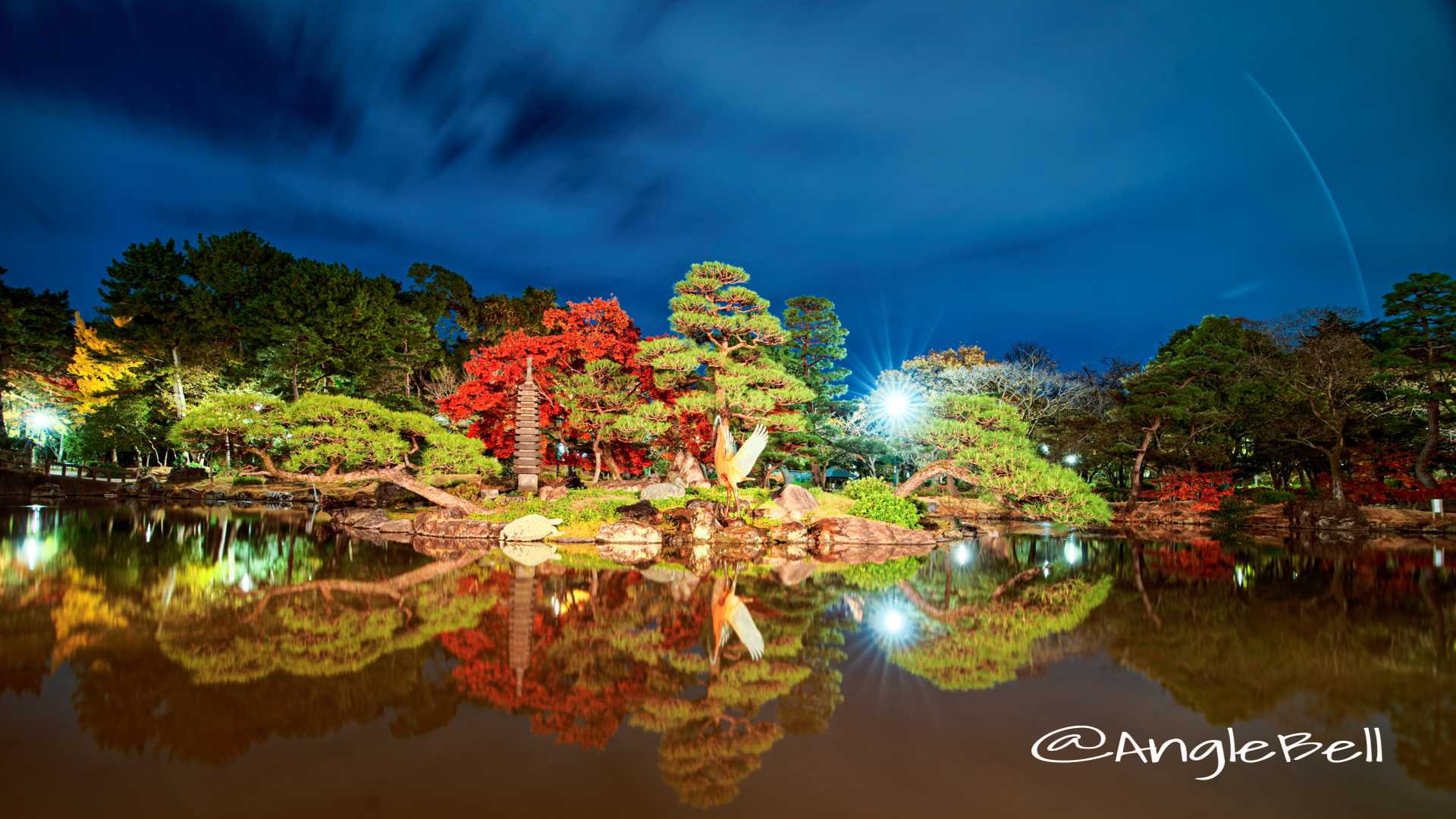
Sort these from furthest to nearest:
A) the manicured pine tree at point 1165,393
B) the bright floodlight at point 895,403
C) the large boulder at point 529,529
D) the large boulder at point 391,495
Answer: the bright floodlight at point 895,403 → the large boulder at point 391,495 → the manicured pine tree at point 1165,393 → the large boulder at point 529,529

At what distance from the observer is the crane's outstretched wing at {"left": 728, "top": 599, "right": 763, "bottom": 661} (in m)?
5.42

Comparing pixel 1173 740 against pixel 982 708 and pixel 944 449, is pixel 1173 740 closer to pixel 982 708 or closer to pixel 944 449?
pixel 982 708

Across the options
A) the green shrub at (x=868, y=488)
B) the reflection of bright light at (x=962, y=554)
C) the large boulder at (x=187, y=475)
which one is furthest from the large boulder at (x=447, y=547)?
the large boulder at (x=187, y=475)

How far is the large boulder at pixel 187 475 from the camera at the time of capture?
86.8 ft

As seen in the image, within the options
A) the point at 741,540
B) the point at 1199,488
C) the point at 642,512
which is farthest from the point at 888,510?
the point at 1199,488

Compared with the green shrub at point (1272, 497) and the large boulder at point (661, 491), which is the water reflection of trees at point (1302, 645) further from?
the green shrub at point (1272, 497)

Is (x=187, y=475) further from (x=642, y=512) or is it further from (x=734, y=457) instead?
(x=734, y=457)

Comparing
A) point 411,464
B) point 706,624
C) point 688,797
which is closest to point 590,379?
point 411,464

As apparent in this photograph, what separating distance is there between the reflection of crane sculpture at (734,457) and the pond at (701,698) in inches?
175

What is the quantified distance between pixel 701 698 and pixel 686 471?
13911 mm

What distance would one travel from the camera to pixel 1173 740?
3.73m

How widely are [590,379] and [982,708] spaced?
573 inches
